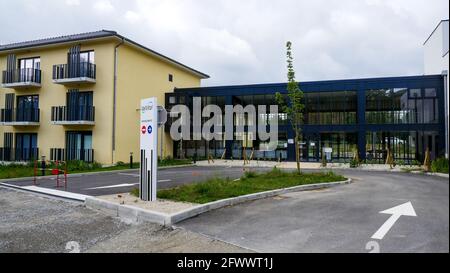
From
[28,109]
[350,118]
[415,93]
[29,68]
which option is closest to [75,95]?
[28,109]

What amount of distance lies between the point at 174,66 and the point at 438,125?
2221 cm

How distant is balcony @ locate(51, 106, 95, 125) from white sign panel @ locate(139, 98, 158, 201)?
51.7 ft

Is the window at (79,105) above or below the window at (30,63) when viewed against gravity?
below

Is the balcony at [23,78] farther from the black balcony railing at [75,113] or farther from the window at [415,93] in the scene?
the window at [415,93]

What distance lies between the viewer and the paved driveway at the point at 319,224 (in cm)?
501

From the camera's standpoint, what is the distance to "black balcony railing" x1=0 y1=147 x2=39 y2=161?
84.6 feet

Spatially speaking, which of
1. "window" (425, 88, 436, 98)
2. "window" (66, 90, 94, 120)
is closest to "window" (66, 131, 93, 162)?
"window" (66, 90, 94, 120)

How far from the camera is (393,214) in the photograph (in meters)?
7.00

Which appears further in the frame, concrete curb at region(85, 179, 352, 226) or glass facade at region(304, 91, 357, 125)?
glass facade at region(304, 91, 357, 125)

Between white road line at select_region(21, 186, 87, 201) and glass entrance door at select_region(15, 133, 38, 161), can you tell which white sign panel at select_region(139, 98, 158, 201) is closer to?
white road line at select_region(21, 186, 87, 201)

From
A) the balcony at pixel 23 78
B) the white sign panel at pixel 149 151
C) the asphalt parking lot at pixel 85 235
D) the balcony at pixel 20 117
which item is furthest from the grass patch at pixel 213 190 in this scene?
the balcony at pixel 23 78

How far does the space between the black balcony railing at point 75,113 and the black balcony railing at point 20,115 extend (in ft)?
7.85

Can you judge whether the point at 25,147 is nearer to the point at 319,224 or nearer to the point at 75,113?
the point at 75,113

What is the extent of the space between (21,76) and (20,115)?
10.2 feet
